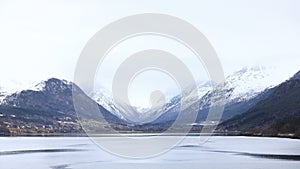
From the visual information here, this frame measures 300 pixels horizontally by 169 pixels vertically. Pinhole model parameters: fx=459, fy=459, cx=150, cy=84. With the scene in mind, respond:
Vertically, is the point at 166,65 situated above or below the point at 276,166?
above

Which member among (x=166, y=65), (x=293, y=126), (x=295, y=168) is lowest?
(x=295, y=168)

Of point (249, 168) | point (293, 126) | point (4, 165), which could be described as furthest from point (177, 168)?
point (293, 126)

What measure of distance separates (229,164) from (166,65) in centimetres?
4363

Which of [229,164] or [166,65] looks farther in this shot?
[166,65]

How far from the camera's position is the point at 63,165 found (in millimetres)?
63250

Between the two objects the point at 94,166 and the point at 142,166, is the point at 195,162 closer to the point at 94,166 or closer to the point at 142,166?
the point at 142,166

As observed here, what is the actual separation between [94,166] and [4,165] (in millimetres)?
A: 12289

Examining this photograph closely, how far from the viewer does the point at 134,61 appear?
93.1 metres

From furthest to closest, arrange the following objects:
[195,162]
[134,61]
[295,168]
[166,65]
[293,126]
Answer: [293,126] → [166,65] → [134,61] → [195,162] → [295,168]

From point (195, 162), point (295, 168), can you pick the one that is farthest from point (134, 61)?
point (295, 168)

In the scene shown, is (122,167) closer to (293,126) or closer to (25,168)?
(25,168)

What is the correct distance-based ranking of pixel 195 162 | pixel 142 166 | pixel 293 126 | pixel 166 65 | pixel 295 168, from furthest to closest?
pixel 293 126, pixel 166 65, pixel 195 162, pixel 142 166, pixel 295 168

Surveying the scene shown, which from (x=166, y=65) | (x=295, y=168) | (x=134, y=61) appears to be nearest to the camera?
(x=295, y=168)

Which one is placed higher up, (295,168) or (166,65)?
(166,65)
